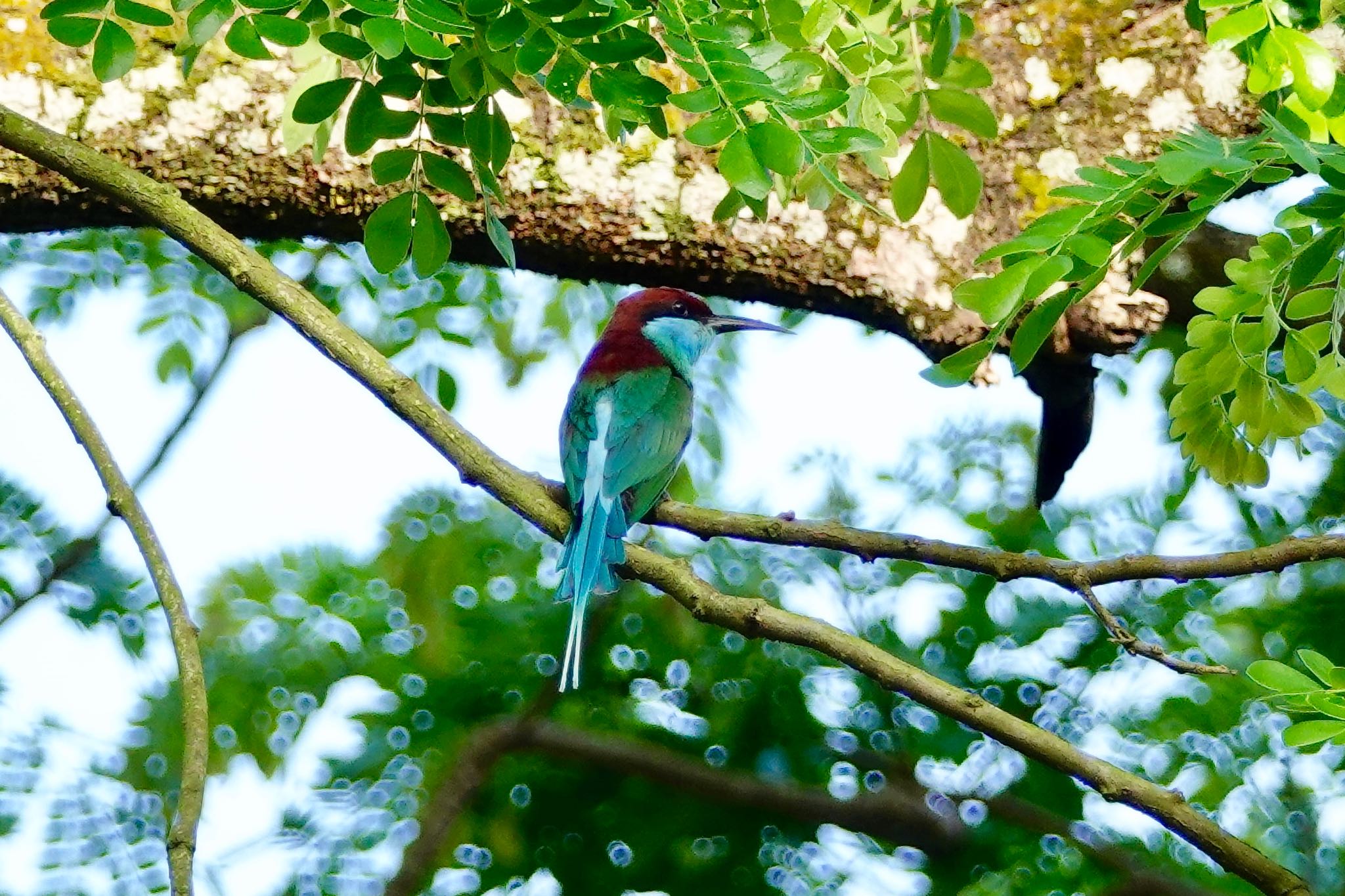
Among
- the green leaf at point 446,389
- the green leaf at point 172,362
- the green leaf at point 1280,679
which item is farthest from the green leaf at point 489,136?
the green leaf at point 172,362

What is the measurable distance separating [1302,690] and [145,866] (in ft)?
9.46

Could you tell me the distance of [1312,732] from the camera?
65.8 inches

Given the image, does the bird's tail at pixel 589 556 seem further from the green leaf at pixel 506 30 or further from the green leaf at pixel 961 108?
the green leaf at pixel 506 30

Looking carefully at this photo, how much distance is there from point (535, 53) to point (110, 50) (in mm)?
686

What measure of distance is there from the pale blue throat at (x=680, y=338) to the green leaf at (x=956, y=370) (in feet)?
5.78

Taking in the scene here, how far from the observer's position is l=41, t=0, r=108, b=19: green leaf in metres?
1.93

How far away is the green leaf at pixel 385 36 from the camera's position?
1.71m

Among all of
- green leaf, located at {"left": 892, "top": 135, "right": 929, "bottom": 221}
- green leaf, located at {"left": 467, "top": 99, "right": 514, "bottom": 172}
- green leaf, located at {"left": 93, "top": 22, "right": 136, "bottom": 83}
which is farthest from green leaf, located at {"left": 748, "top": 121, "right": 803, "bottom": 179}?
green leaf, located at {"left": 93, "top": 22, "right": 136, "bottom": 83}

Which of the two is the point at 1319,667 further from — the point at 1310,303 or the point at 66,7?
the point at 66,7

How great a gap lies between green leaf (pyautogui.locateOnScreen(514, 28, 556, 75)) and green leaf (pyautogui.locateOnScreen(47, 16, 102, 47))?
26.9 inches

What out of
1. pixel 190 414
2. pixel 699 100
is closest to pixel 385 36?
pixel 699 100

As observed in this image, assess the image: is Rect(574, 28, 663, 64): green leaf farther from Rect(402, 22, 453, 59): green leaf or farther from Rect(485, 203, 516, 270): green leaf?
Rect(485, 203, 516, 270): green leaf

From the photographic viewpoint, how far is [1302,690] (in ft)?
5.68

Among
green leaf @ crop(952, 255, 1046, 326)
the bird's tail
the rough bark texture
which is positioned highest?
Answer: green leaf @ crop(952, 255, 1046, 326)
